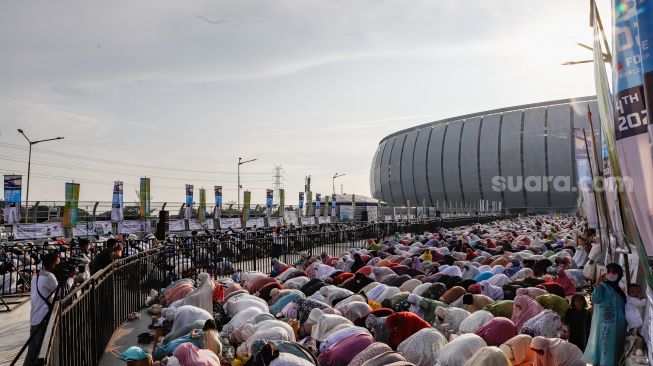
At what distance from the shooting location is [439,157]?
103250 millimetres

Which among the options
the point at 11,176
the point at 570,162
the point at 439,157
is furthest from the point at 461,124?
the point at 11,176

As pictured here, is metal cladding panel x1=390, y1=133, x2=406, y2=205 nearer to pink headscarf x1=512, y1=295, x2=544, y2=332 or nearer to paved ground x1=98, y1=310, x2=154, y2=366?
paved ground x1=98, y1=310, x2=154, y2=366

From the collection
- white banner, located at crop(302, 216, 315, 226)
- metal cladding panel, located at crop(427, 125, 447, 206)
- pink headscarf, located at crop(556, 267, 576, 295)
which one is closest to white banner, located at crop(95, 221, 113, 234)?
white banner, located at crop(302, 216, 315, 226)

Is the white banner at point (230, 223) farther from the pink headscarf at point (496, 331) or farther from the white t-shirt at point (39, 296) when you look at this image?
the pink headscarf at point (496, 331)

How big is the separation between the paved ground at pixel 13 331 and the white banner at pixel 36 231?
1245 centimetres

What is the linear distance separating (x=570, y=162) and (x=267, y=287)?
84303 millimetres

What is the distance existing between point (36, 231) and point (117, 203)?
5.05 meters

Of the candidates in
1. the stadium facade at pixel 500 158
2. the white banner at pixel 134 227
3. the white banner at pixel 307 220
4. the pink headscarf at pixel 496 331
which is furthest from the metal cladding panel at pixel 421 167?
the pink headscarf at pixel 496 331

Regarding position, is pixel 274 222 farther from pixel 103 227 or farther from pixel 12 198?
pixel 12 198

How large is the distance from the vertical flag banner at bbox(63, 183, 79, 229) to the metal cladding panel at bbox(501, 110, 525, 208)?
8028cm

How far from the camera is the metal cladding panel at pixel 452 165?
10044 cm

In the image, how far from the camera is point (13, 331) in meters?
9.29

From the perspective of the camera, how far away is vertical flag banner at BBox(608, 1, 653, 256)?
5.25 meters

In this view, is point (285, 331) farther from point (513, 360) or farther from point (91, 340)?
point (513, 360)
